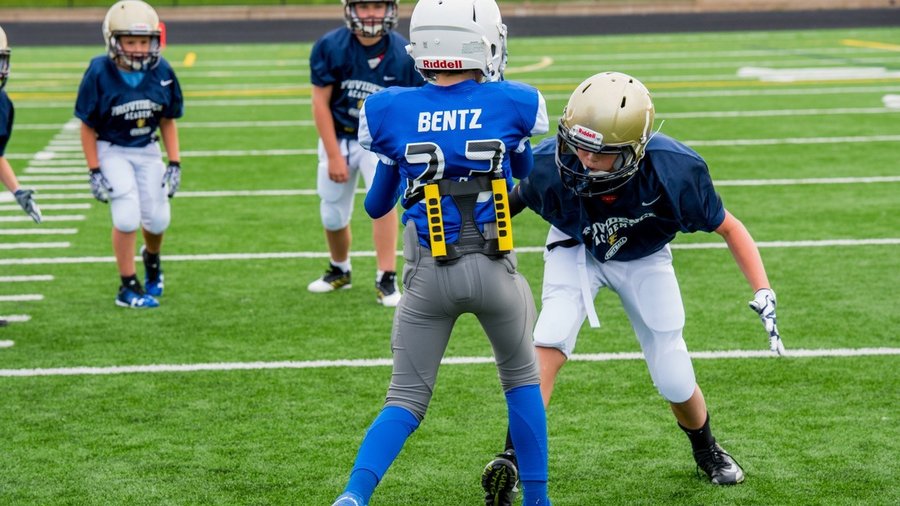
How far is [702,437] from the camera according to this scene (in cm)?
457

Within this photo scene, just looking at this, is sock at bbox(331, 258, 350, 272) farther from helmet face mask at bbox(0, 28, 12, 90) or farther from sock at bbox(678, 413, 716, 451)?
sock at bbox(678, 413, 716, 451)

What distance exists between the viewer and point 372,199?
4027 mm

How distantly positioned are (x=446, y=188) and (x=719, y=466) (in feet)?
5.18

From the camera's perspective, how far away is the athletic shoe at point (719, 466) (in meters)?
4.56

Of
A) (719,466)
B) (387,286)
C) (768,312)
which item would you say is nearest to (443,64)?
(768,312)

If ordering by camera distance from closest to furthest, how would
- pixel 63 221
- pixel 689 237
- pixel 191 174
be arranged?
pixel 689 237 → pixel 63 221 → pixel 191 174

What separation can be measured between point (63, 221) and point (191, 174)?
6.56 feet

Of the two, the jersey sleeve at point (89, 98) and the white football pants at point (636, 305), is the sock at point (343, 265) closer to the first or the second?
the jersey sleeve at point (89, 98)

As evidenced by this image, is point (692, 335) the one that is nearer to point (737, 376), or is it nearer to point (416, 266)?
point (737, 376)

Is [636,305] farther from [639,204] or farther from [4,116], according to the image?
[4,116]

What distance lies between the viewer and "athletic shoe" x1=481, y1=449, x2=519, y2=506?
165 inches

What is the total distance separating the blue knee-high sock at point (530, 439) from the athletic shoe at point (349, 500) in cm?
60

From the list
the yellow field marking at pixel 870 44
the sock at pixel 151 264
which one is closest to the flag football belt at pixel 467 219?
the sock at pixel 151 264

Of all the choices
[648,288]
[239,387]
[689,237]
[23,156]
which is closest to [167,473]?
Answer: [239,387]
